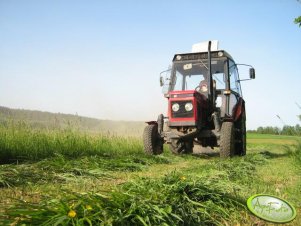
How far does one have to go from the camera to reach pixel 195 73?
8.66 meters

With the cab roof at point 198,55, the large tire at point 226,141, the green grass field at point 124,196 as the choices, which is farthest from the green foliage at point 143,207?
the cab roof at point 198,55

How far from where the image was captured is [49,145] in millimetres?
7176

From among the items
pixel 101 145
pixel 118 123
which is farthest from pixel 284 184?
pixel 118 123

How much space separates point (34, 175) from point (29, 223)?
260cm

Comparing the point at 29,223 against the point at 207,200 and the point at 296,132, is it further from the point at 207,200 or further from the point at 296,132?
the point at 296,132

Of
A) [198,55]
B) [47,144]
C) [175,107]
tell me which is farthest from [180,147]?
[47,144]

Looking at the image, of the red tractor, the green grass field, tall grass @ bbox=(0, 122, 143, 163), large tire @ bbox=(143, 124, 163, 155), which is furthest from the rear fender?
the green grass field

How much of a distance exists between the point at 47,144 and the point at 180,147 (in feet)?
11.1

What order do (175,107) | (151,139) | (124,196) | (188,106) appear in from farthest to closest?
1. (151,139)
2. (175,107)
3. (188,106)
4. (124,196)

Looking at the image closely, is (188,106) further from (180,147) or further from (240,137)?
(240,137)

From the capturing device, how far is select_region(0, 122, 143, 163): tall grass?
6.37 metres

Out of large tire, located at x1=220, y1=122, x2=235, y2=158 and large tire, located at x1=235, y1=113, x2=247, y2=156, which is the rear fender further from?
large tire, located at x1=220, y1=122, x2=235, y2=158

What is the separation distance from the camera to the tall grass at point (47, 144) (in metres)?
6.37

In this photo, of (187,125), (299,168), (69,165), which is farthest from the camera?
(187,125)
